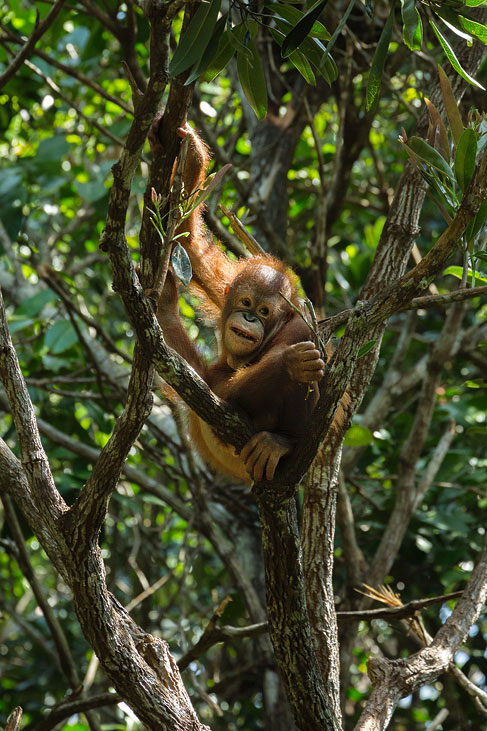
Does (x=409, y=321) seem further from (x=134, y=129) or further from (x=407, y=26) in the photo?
(x=134, y=129)

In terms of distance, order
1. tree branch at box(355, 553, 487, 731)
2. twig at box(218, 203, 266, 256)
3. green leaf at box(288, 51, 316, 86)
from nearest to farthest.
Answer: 1. green leaf at box(288, 51, 316, 86)
2. tree branch at box(355, 553, 487, 731)
3. twig at box(218, 203, 266, 256)

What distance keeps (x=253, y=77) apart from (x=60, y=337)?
2283 mm

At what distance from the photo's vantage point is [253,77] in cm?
242

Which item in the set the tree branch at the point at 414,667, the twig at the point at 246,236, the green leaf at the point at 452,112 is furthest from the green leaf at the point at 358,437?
the green leaf at the point at 452,112

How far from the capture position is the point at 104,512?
2.22 meters

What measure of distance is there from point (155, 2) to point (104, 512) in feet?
4.31

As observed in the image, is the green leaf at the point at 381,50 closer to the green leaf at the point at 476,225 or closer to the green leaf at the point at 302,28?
the green leaf at the point at 302,28

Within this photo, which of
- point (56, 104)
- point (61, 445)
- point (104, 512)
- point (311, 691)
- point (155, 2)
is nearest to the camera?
point (155, 2)

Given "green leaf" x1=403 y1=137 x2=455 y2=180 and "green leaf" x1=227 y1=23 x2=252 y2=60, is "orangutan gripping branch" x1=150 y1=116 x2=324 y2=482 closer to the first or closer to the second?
"green leaf" x1=227 y1=23 x2=252 y2=60

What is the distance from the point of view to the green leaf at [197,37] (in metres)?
1.97

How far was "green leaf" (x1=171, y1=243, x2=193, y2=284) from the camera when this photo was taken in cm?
201

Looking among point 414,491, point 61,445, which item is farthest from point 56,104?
point 414,491

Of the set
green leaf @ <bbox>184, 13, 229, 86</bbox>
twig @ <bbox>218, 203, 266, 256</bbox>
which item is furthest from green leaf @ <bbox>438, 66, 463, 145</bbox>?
twig @ <bbox>218, 203, 266, 256</bbox>

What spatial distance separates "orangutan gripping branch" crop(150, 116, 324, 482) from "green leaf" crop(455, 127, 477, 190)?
2.17 feet
